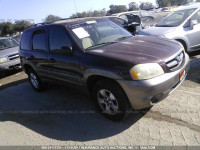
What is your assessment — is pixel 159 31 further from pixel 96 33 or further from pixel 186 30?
pixel 96 33

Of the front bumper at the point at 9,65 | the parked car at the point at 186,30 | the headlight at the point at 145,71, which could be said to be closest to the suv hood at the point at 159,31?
the parked car at the point at 186,30

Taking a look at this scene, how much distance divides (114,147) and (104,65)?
1243 millimetres

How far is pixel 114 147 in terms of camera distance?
2.85m

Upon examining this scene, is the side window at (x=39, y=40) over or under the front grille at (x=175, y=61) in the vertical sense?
over

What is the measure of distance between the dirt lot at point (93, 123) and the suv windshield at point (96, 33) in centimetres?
137

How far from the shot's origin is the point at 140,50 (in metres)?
3.25

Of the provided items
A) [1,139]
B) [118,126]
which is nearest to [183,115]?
[118,126]

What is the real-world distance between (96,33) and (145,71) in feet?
5.02

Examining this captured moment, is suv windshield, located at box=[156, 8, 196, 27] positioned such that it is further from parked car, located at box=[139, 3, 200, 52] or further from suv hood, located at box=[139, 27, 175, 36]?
suv hood, located at box=[139, 27, 175, 36]

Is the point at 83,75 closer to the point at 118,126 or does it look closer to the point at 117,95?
the point at 117,95

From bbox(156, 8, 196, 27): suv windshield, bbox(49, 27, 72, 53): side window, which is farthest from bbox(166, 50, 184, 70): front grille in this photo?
bbox(156, 8, 196, 27): suv windshield

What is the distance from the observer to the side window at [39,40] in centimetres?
450

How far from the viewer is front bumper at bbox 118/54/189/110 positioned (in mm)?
2787

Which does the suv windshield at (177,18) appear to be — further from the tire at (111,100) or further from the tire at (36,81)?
the tire at (36,81)
